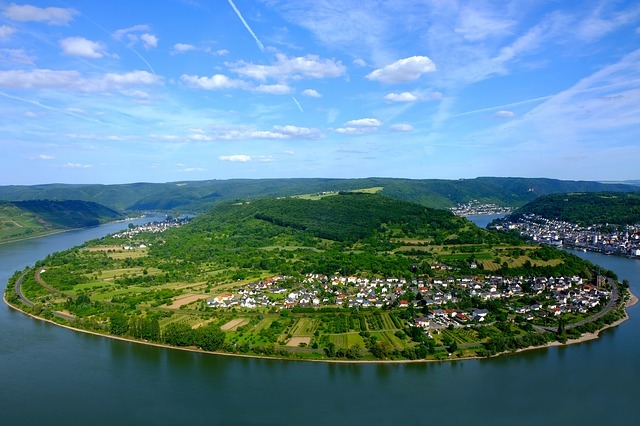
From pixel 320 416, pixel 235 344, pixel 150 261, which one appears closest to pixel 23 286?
pixel 150 261

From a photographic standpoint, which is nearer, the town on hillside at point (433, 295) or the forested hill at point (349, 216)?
the town on hillside at point (433, 295)

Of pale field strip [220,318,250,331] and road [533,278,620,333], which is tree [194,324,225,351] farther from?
road [533,278,620,333]

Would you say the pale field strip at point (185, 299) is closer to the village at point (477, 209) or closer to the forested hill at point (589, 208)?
the forested hill at point (589, 208)

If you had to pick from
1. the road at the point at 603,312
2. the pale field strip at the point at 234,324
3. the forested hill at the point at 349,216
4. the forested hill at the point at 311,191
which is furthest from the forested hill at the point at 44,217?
the road at the point at 603,312

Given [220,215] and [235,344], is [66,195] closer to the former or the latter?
[220,215]

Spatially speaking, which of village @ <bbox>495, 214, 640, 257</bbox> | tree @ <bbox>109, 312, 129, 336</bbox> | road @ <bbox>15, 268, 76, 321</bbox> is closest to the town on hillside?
tree @ <bbox>109, 312, 129, 336</bbox>

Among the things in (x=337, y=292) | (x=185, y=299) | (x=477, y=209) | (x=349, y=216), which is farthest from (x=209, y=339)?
(x=477, y=209)

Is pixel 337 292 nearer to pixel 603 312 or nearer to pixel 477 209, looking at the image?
pixel 603 312
